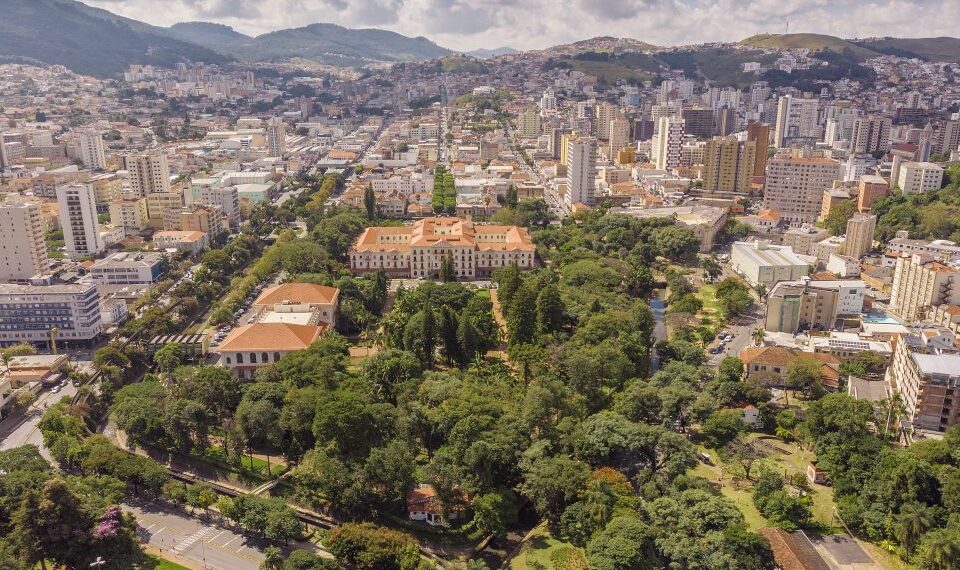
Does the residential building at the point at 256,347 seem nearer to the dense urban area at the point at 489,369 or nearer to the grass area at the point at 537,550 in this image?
the dense urban area at the point at 489,369

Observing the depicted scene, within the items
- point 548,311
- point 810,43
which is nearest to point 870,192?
point 548,311

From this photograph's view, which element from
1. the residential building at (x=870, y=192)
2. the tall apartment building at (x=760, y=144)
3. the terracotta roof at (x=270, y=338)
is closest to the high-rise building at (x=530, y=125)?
the tall apartment building at (x=760, y=144)

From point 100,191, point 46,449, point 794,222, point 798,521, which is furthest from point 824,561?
point 100,191

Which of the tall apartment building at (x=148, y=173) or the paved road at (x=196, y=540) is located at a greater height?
the tall apartment building at (x=148, y=173)

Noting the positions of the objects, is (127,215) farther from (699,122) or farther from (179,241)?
(699,122)

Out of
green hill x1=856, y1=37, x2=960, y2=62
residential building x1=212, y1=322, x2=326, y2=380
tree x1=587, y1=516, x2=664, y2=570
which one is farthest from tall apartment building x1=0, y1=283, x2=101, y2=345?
green hill x1=856, y1=37, x2=960, y2=62
